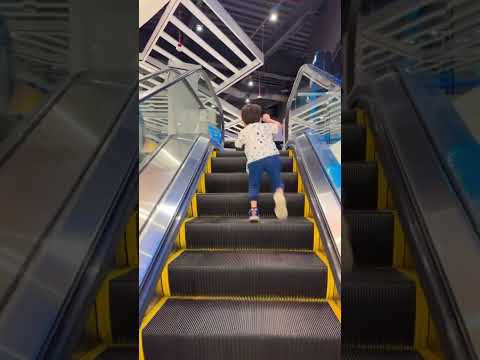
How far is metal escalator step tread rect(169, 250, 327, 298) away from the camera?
5.32ft

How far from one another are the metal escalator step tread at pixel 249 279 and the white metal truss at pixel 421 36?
1427 mm

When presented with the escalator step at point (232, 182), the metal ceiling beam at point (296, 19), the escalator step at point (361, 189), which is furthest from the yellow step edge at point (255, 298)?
the metal ceiling beam at point (296, 19)

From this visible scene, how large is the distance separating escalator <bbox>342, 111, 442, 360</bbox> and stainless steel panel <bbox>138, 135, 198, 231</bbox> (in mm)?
1239

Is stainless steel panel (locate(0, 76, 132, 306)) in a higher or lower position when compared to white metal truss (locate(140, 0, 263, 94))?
lower

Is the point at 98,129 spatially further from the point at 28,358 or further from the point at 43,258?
the point at 28,358

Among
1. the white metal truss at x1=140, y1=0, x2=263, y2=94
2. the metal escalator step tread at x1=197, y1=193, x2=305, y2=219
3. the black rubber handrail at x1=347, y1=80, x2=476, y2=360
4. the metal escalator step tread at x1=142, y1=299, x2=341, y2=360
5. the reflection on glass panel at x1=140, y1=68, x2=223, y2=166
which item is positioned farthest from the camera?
the white metal truss at x1=140, y1=0, x2=263, y2=94

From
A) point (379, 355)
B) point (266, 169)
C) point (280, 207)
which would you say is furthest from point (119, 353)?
point (266, 169)

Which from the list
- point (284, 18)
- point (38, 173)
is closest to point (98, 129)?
point (38, 173)

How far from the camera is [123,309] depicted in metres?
1.36

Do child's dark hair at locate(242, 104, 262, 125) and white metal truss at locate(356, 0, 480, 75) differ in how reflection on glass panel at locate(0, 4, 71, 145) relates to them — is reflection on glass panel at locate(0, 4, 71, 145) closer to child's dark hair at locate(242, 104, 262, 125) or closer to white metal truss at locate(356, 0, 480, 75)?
child's dark hair at locate(242, 104, 262, 125)

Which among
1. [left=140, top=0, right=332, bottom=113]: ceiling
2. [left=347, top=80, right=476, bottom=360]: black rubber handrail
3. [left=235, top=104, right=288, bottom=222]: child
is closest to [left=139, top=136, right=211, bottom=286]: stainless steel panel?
[left=235, top=104, right=288, bottom=222]: child

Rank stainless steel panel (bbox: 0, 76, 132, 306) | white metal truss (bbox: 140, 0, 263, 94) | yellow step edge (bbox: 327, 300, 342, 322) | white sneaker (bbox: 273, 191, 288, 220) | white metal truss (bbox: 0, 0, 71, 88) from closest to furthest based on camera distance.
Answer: stainless steel panel (bbox: 0, 76, 132, 306) < yellow step edge (bbox: 327, 300, 342, 322) < white metal truss (bbox: 0, 0, 71, 88) < white sneaker (bbox: 273, 191, 288, 220) < white metal truss (bbox: 140, 0, 263, 94)

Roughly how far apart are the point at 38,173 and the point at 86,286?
0.55m

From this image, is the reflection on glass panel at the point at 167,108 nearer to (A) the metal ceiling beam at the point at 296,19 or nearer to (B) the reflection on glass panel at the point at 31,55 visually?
(B) the reflection on glass panel at the point at 31,55
